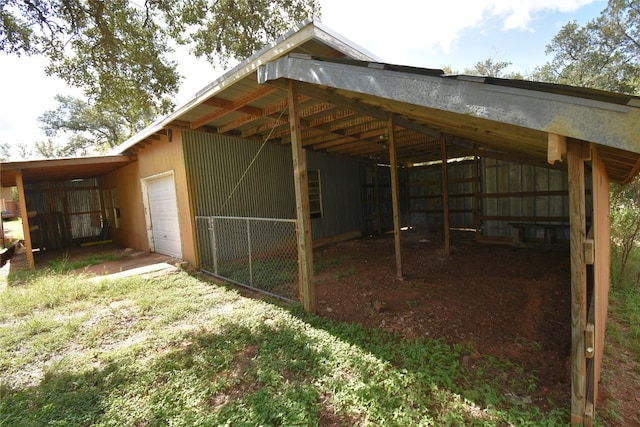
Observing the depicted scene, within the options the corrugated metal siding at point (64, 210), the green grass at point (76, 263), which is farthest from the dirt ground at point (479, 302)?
the corrugated metal siding at point (64, 210)

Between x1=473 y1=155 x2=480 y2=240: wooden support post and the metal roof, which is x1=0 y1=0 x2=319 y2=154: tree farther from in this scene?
x1=473 y1=155 x2=480 y2=240: wooden support post

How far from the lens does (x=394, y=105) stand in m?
3.04

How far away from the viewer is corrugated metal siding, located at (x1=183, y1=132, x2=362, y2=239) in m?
6.67

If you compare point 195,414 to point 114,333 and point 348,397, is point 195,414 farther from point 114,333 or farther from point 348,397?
point 114,333

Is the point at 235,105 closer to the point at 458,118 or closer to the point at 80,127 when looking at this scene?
the point at 458,118

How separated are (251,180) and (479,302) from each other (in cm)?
572

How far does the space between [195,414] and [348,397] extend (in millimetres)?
1184

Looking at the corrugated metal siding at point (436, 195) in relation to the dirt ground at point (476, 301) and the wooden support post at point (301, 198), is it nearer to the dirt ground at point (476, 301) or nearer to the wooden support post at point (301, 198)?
the dirt ground at point (476, 301)

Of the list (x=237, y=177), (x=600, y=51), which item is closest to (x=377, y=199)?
(x=237, y=177)

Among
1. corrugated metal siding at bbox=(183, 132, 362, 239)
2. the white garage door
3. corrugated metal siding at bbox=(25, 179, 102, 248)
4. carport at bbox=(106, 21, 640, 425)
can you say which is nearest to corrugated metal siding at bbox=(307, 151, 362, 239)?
corrugated metal siding at bbox=(183, 132, 362, 239)

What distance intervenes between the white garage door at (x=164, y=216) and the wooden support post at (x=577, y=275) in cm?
740

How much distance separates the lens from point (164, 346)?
3336 millimetres

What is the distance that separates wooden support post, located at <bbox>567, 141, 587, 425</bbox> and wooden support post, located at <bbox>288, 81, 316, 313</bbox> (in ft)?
8.61

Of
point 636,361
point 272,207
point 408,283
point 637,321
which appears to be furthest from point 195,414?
point 272,207
